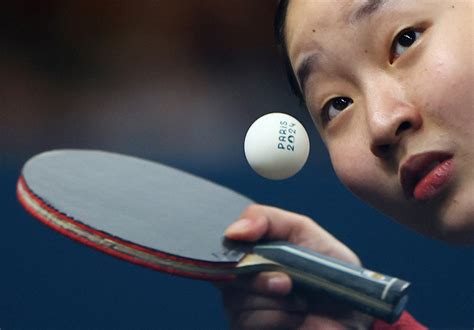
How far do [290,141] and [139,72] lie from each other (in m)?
0.34

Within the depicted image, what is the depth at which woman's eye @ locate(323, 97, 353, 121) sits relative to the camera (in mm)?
770

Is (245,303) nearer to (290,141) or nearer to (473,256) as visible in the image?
(290,141)

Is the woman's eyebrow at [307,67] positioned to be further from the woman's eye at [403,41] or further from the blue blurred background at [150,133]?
the blue blurred background at [150,133]

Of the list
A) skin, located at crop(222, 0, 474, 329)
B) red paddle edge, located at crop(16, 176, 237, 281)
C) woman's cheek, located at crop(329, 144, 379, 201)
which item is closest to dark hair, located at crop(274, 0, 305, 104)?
skin, located at crop(222, 0, 474, 329)

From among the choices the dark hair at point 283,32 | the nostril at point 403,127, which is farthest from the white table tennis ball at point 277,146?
the nostril at point 403,127

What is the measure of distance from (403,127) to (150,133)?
1.83 feet

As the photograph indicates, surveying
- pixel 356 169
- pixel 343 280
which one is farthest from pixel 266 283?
pixel 356 169

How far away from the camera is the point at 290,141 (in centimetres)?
95

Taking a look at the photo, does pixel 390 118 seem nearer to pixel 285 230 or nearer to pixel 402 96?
pixel 402 96

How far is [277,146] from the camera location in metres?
0.93

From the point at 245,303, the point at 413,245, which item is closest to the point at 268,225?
the point at 245,303

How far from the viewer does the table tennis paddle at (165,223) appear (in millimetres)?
860

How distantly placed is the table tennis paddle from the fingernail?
0.01 m

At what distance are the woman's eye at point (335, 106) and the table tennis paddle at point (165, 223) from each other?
19cm
